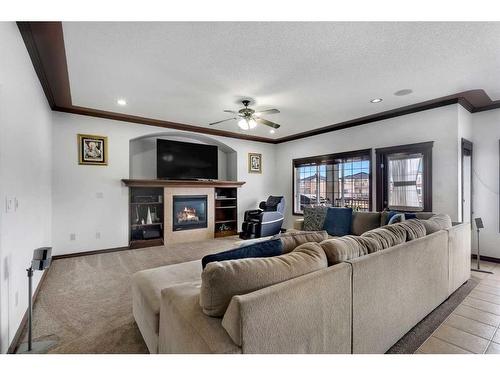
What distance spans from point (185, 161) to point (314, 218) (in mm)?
3125

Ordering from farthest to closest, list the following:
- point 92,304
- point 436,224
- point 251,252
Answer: point 436,224, point 92,304, point 251,252

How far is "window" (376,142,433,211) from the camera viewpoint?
13.5ft

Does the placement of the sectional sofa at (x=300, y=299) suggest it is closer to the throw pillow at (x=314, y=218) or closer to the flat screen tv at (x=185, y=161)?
the throw pillow at (x=314, y=218)

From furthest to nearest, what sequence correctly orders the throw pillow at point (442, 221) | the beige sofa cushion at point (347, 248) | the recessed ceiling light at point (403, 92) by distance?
1. the recessed ceiling light at point (403, 92)
2. the throw pillow at point (442, 221)
3. the beige sofa cushion at point (347, 248)

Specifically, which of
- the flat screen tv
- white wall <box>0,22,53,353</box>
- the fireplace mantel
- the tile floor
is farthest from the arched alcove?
the tile floor

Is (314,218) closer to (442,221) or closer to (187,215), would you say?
(442,221)

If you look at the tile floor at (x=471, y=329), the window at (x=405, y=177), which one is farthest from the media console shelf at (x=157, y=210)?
the tile floor at (x=471, y=329)

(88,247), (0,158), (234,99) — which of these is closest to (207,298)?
(0,158)

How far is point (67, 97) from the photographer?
365 centimetres

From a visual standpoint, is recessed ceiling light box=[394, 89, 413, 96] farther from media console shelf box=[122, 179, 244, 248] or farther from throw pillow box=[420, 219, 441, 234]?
media console shelf box=[122, 179, 244, 248]

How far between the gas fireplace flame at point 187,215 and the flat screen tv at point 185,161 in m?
0.72

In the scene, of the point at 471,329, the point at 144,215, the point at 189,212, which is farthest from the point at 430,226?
the point at 144,215

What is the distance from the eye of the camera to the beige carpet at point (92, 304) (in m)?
1.89
